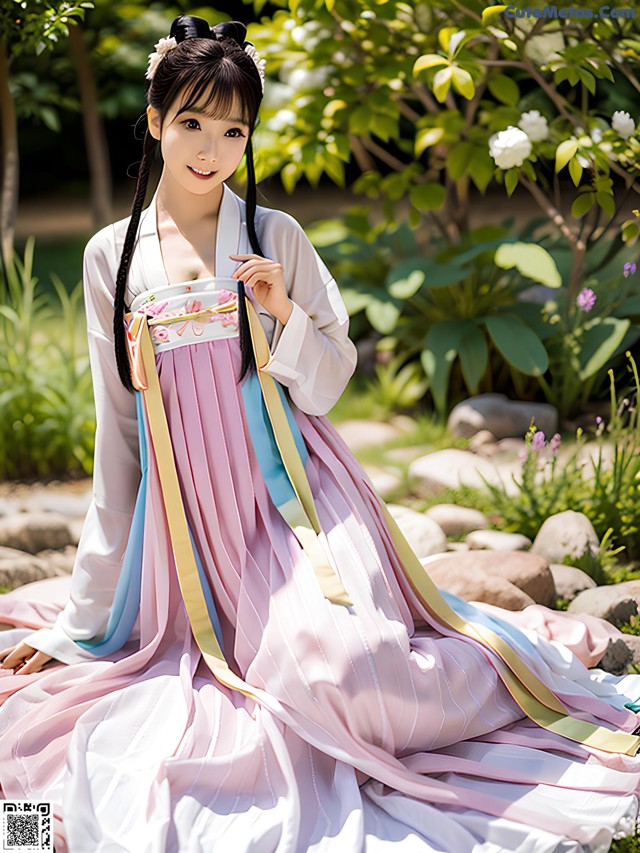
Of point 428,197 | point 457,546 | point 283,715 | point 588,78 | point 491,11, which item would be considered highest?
point 491,11

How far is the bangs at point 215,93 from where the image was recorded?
6.97 feet

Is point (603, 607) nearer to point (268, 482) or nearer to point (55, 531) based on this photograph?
point (268, 482)

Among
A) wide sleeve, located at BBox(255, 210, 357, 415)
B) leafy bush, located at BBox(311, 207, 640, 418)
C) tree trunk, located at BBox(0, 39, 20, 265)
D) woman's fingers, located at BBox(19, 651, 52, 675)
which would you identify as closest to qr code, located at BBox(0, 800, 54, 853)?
woman's fingers, located at BBox(19, 651, 52, 675)

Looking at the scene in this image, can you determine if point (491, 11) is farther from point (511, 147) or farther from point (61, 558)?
point (61, 558)

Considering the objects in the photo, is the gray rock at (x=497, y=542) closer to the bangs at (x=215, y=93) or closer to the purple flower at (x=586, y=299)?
the purple flower at (x=586, y=299)

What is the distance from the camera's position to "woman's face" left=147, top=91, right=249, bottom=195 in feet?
7.07

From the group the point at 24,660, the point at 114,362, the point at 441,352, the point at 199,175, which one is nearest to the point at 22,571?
the point at 24,660

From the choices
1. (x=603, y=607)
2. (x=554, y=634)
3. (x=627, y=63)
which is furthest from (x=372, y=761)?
(x=627, y=63)

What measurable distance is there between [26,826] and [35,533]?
5.56 ft

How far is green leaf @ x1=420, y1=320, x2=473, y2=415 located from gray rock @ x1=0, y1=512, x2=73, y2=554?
1.56 meters

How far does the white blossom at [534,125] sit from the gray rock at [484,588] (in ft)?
5.14

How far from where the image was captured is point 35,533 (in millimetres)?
3613

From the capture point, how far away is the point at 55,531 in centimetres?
363

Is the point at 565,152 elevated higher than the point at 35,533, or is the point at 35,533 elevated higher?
Answer: the point at 565,152
